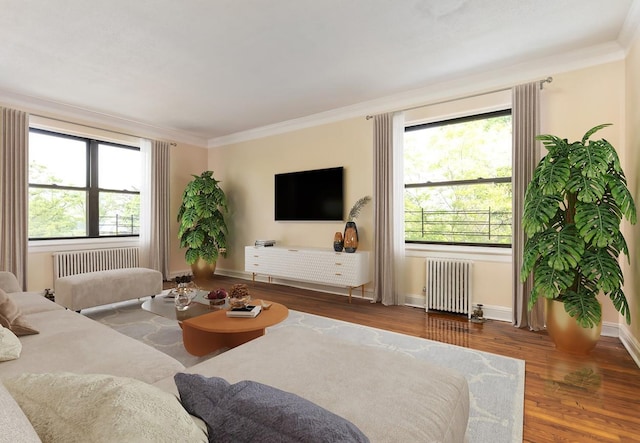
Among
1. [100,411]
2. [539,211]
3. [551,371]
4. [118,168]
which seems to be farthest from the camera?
[118,168]

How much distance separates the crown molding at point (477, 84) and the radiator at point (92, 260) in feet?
11.0

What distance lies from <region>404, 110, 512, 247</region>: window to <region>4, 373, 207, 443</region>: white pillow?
12.4 feet

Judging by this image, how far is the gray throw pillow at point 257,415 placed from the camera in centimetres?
62

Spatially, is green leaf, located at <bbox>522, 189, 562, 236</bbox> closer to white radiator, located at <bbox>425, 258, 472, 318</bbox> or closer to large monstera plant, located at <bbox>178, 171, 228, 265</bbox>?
white radiator, located at <bbox>425, 258, 472, 318</bbox>

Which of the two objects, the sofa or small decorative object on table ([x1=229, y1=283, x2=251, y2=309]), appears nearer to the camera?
the sofa

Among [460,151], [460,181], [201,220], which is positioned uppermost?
[460,151]

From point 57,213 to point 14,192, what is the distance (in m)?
0.61

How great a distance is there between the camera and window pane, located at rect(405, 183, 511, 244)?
370cm

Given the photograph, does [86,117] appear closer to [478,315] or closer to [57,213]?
[57,213]

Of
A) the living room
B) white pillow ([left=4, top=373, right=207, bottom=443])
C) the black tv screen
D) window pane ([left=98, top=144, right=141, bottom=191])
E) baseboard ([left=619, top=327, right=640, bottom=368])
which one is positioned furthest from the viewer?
window pane ([left=98, top=144, right=141, bottom=191])

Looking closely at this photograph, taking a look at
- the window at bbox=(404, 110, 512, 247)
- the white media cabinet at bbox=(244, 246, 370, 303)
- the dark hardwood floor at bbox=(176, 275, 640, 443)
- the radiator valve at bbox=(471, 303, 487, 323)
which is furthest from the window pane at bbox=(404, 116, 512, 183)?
the dark hardwood floor at bbox=(176, 275, 640, 443)

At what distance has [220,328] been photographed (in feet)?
7.22

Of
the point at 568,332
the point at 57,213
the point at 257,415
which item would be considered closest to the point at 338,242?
the point at 568,332

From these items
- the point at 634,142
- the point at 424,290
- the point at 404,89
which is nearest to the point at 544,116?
the point at 634,142
